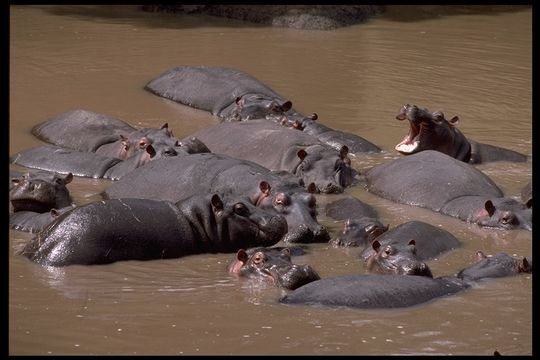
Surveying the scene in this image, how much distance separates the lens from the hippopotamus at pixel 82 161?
30.1 feet

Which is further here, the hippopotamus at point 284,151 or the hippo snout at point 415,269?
the hippopotamus at point 284,151

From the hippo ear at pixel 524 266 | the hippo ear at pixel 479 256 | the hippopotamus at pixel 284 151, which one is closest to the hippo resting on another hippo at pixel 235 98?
the hippopotamus at pixel 284 151

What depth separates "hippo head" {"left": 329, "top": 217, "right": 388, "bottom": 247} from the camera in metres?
7.59

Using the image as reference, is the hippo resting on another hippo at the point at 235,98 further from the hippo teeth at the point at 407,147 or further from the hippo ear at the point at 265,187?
the hippo ear at the point at 265,187

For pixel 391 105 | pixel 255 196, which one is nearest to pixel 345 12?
pixel 391 105

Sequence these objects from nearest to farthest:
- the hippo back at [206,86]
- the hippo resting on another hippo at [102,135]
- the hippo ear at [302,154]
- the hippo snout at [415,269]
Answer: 1. the hippo snout at [415,269]
2. the hippo ear at [302,154]
3. the hippo resting on another hippo at [102,135]
4. the hippo back at [206,86]

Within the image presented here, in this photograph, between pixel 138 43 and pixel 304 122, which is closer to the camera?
pixel 304 122

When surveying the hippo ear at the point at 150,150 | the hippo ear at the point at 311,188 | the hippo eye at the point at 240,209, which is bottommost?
the hippo ear at the point at 311,188

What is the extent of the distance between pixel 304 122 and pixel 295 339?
514cm

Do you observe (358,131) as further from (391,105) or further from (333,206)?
(333,206)

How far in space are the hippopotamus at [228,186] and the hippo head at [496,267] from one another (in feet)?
3.52

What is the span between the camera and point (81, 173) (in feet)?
30.5

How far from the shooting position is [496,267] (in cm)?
700

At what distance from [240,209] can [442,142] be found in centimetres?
339
